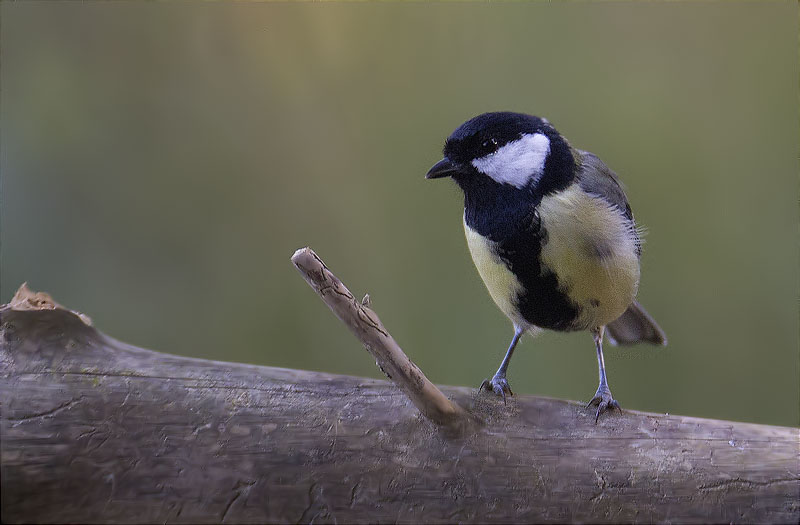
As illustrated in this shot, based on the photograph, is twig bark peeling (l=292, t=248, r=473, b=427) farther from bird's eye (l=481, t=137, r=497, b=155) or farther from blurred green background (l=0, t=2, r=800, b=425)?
blurred green background (l=0, t=2, r=800, b=425)

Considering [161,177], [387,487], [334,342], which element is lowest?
[334,342]

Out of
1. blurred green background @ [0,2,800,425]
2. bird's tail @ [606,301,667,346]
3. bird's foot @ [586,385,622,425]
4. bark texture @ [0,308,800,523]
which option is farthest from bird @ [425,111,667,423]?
blurred green background @ [0,2,800,425]

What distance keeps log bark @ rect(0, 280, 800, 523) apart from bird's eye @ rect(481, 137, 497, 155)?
459 millimetres

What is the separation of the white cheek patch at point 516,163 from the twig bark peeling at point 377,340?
1.33 feet

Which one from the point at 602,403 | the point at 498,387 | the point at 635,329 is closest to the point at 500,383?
the point at 498,387

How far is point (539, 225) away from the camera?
1174mm

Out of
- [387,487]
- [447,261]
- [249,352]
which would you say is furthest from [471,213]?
[249,352]

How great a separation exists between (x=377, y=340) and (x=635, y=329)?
87 centimetres

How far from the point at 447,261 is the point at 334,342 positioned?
1.48 feet

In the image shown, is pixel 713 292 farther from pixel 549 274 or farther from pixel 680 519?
pixel 680 519

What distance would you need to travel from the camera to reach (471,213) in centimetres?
126

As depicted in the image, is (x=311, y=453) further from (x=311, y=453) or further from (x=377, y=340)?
(x=377, y=340)

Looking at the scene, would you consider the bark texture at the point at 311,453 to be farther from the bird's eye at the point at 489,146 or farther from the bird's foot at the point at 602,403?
the bird's eye at the point at 489,146

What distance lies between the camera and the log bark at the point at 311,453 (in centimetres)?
94
